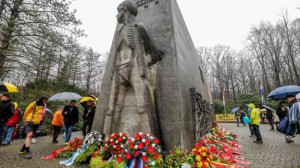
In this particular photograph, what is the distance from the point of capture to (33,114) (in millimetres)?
→ 5289

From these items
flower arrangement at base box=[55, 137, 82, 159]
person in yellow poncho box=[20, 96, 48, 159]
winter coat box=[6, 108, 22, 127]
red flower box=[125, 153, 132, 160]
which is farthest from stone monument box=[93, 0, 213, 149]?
winter coat box=[6, 108, 22, 127]

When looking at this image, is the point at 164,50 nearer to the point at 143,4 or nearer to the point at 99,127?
the point at 143,4

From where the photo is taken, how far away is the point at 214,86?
45.7 meters

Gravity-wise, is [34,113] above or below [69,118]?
above

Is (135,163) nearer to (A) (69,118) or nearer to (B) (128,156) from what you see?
(B) (128,156)

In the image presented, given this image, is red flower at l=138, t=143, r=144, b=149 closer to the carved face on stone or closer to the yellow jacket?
the carved face on stone

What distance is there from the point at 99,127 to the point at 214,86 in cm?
4461

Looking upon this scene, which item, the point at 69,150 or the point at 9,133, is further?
the point at 9,133

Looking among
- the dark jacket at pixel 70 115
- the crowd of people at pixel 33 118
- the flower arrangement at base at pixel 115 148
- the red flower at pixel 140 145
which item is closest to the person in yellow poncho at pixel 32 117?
the crowd of people at pixel 33 118

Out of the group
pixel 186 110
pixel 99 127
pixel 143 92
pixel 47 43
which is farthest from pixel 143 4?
pixel 47 43

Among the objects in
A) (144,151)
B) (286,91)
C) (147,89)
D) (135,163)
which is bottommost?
(135,163)

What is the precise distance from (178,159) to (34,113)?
450cm

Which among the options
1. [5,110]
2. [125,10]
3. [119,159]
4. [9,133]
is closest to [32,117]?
[5,110]

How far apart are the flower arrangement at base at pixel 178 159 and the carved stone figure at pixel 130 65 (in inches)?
26.3
